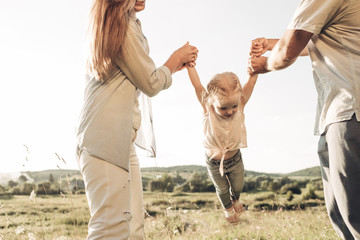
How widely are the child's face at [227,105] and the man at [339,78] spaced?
1.88 m

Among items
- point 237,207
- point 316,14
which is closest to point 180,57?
point 316,14

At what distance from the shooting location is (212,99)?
4.14 m

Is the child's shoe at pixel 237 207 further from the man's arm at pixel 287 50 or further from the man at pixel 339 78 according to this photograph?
the man at pixel 339 78

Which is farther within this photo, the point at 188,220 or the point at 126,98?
the point at 188,220

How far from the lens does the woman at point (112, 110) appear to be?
222 cm

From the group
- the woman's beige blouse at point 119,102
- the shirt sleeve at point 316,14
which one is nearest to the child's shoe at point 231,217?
the woman's beige blouse at point 119,102

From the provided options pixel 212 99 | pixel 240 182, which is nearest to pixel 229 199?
pixel 240 182

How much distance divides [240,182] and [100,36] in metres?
2.80

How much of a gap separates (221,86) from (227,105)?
0.23 metres

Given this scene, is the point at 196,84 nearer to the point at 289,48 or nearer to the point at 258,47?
the point at 258,47

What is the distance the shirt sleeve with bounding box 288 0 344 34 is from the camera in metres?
1.98

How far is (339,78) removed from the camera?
200 centimetres

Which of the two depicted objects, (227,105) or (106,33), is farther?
(227,105)

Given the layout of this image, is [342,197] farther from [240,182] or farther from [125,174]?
[240,182]
